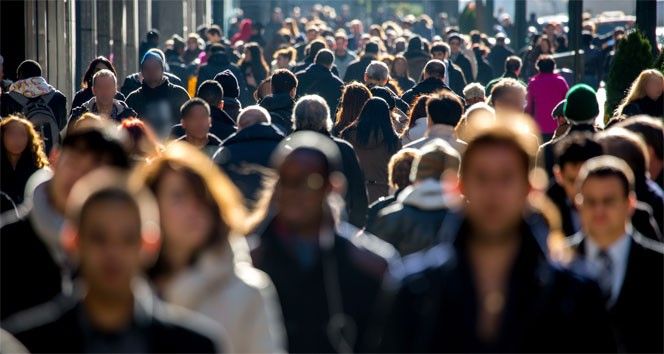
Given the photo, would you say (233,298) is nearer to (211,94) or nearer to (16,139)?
(16,139)

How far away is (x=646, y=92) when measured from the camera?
1420 centimetres

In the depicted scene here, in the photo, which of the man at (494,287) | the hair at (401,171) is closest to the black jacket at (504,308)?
the man at (494,287)

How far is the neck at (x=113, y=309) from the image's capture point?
4.20m

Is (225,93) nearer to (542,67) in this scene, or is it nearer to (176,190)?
(542,67)

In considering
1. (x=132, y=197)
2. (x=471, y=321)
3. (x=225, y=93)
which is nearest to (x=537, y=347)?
(x=471, y=321)

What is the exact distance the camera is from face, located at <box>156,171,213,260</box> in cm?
557

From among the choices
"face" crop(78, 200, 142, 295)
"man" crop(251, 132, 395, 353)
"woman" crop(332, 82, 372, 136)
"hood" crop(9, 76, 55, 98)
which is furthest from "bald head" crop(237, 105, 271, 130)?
"face" crop(78, 200, 142, 295)

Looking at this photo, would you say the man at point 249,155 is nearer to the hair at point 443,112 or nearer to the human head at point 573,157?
the hair at point 443,112

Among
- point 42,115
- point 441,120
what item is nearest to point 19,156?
point 441,120

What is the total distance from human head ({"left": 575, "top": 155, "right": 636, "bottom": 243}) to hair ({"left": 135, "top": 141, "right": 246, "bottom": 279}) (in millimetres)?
1315

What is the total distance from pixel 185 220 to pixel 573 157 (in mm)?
2561

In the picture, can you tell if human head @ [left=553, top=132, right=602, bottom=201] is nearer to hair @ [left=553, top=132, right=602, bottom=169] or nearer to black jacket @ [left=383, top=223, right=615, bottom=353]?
hair @ [left=553, top=132, right=602, bottom=169]

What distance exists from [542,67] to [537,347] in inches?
559

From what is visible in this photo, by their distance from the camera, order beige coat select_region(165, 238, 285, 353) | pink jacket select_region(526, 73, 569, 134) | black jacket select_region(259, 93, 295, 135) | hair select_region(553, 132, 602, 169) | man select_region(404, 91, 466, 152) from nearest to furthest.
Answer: beige coat select_region(165, 238, 285, 353) < hair select_region(553, 132, 602, 169) < man select_region(404, 91, 466, 152) < black jacket select_region(259, 93, 295, 135) < pink jacket select_region(526, 73, 569, 134)
